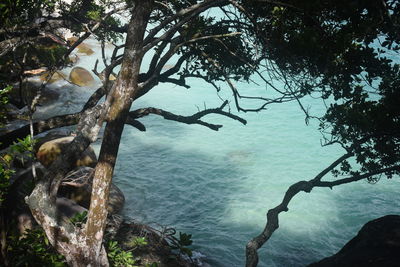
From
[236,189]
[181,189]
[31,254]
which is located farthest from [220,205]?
[31,254]

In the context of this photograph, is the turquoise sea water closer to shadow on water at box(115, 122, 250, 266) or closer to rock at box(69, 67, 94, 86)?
shadow on water at box(115, 122, 250, 266)

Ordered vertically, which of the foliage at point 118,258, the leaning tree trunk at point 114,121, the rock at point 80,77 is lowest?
the foliage at point 118,258

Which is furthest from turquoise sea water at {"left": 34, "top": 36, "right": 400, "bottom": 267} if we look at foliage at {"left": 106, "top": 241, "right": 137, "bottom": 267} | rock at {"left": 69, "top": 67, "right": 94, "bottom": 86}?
foliage at {"left": 106, "top": 241, "right": 137, "bottom": 267}

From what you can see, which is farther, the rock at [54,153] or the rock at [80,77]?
the rock at [80,77]

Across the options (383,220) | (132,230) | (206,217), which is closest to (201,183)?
(206,217)

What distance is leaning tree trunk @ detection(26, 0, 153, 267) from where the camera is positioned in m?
4.75

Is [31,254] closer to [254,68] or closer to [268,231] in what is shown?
[268,231]

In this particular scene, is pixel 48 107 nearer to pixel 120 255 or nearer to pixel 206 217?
pixel 206 217

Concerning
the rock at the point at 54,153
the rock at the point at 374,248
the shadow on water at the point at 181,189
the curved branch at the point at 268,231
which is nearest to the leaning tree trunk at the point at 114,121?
the curved branch at the point at 268,231

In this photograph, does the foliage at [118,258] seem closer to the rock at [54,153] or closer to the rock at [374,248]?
the rock at [374,248]

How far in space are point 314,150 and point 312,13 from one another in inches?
788

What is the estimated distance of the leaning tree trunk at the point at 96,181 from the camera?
4750 mm

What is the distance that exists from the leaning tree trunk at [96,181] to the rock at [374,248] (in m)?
5.09

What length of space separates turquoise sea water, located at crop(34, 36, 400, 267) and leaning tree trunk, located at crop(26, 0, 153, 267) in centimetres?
377
